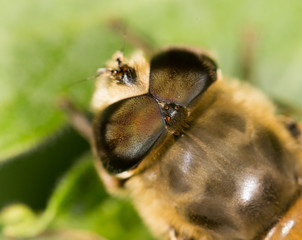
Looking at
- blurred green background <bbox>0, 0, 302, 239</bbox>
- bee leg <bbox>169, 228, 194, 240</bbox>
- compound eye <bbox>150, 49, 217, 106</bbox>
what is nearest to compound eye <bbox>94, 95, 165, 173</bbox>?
compound eye <bbox>150, 49, 217, 106</bbox>

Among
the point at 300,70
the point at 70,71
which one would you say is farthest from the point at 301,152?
the point at 70,71

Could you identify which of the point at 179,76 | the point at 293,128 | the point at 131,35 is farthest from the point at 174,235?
the point at 131,35

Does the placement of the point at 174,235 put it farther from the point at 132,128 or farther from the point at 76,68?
the point at 76,68

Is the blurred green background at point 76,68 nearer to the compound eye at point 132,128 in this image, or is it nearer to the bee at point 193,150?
the bee at point 193,150

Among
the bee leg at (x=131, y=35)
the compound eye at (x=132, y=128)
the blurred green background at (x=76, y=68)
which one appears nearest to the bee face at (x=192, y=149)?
the compound eye at (x=132, y=128)

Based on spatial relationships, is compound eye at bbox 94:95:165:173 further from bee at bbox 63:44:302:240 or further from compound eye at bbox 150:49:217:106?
compound eye at bbox 150:49:217:106
